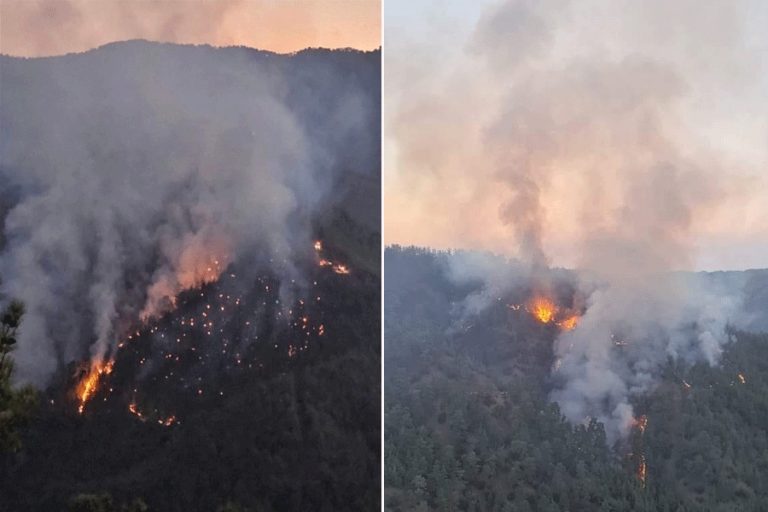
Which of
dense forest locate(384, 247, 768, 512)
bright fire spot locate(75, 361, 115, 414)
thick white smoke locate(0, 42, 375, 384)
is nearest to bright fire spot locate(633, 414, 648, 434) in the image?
dense forest locate(384, 247, 768, 512)

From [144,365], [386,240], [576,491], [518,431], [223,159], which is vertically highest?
[223,159]

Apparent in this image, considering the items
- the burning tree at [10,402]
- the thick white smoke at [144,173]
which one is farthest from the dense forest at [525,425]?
the burning tree at [10,402]

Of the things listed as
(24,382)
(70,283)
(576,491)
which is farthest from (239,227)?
(576,491)

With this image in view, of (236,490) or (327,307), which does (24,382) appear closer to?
(236,490)

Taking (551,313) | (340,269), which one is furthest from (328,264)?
(551,313)

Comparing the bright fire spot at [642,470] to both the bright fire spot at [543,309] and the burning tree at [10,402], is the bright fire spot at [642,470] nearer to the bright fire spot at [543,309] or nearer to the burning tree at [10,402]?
the bright fire spot at [543,309]

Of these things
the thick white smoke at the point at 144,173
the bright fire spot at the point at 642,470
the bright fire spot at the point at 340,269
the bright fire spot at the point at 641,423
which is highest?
the thick white smoke at the point at 144,173

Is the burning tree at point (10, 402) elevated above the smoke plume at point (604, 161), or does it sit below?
below
